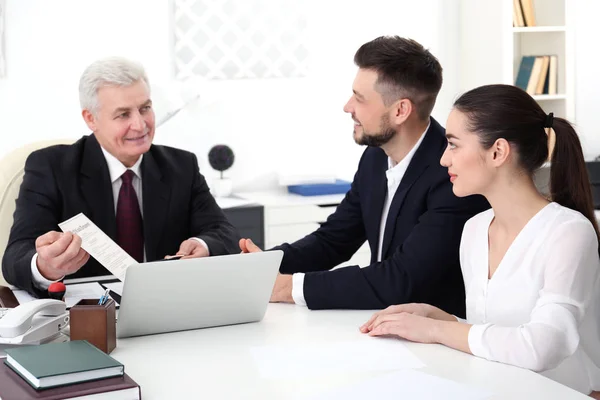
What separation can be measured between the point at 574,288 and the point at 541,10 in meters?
3.22

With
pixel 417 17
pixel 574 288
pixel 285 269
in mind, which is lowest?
pixel 285 269

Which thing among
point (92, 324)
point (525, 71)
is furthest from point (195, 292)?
point (525, 71)

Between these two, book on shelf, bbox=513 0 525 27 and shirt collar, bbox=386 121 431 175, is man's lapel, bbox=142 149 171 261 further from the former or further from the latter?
book on shelf, bbox=513 0 525 27

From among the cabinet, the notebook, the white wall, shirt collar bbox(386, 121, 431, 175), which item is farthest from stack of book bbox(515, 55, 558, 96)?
the notebook

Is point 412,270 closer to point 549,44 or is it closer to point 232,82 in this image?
point 232,82

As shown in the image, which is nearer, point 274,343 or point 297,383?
point 297,383

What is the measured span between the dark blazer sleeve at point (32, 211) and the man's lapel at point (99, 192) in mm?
92

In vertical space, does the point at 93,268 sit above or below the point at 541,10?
below

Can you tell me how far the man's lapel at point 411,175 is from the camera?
2.38 metres

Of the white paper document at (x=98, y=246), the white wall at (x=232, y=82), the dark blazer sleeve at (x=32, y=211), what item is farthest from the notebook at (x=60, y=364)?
the white wall at (x=232, y=82)

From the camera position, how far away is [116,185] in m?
2.62

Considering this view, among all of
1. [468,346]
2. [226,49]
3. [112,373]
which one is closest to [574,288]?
[468,346]

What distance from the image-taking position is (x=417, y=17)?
4.77 metres

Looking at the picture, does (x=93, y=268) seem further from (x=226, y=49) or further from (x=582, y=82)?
(x=582, y=82)
